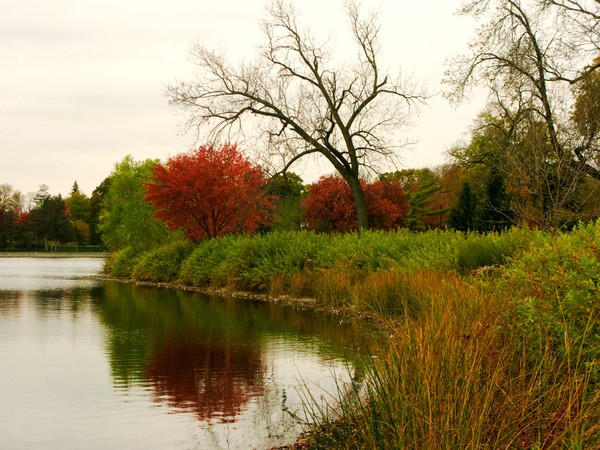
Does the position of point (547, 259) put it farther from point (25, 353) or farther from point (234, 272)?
point (234, 272)

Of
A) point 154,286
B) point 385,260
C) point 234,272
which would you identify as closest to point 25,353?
point 385,260

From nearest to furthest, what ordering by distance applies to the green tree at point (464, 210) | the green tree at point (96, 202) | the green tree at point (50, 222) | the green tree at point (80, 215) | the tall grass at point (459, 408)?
the tall grass at point (459, 408) → the green tree at point (464, 210) → the green tree at point (96, 202) → the green tree at point (50, 222) → the green tree at point (80, 215)

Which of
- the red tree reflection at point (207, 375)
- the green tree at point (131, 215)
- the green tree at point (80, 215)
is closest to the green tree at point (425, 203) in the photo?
the green tree at point (131, 215)

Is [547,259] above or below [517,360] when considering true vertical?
above

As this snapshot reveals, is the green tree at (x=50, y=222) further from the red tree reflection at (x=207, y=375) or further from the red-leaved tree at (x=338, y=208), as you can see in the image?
the red tree reflection at (x=207, y=375)

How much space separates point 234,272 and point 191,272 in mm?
4216

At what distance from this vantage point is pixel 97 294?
28344mm

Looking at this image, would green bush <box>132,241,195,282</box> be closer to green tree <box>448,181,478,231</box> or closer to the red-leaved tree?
the red-leaved tree

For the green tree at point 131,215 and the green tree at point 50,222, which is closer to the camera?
the green tree at point 131,215

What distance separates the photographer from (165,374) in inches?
418

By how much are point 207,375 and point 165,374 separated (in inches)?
25.2

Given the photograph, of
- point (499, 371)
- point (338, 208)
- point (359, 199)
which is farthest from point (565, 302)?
point (338, 208)

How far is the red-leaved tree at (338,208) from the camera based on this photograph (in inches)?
1906

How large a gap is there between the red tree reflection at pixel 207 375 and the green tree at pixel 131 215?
2659 centimetres
